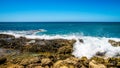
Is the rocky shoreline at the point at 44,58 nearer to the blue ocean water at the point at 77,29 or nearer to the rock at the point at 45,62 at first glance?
the rock at the point at 45,62

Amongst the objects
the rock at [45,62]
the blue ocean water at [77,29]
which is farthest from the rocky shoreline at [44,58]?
the blue ocean water at [77,29]

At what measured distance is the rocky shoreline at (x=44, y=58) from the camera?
7855 mm

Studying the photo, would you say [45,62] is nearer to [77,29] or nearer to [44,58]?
[44,58]

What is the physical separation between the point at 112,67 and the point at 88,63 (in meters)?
1.07

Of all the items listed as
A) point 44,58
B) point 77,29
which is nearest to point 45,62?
point 44,58

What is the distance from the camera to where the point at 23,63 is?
8203 millimetres

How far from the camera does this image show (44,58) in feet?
28.5

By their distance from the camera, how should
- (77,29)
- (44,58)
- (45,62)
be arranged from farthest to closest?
(77,29), (44,58), (45,62)

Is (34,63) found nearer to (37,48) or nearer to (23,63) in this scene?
(23,63)

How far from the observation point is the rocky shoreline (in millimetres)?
7855

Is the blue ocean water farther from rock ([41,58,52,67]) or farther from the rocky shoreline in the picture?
rock ([41,58,52,67])

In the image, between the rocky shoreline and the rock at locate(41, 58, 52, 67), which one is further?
→ the rock at locate(41, 58, 52, 67)

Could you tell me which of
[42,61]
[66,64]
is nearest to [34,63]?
[42,61]

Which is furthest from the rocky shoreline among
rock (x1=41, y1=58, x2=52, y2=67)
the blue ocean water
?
the blue ocean water
